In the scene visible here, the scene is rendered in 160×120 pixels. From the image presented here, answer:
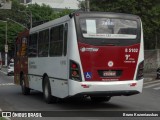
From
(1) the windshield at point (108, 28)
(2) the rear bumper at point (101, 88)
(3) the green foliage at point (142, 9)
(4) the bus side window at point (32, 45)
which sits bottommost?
(2) the rear bumper at point (101, 88)

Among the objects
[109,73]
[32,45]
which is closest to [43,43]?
[32,45]

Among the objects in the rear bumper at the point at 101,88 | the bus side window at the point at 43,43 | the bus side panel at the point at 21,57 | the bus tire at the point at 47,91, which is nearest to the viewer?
the rear bumper at the point at 101,88

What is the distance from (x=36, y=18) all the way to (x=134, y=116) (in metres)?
73.1

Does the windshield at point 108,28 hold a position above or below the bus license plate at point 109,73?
above

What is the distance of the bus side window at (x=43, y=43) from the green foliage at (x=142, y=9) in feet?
64.3

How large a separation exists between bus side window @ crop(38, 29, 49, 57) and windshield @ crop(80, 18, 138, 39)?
2.83 meters

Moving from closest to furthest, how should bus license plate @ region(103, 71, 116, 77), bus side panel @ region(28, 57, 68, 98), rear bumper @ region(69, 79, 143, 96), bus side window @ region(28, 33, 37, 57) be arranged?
rear bumper @ region(69, 79, 143, 96) < bus license plate @ region(103, 71, 116, 77) < bus side panel @ region(28, 57, 68, 98) < bus side window @ region(28, 33, 37, 57)

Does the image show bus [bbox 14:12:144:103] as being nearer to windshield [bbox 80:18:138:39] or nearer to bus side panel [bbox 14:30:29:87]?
windshield [bbox 80:18:138:39]

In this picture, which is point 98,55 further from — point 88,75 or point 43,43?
point 43,43

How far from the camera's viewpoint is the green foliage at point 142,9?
121 ft

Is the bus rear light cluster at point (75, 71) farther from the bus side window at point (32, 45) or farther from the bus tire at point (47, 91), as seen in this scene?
the bus side window at point (32, 45)

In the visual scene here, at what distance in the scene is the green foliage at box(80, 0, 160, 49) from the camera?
121 ft

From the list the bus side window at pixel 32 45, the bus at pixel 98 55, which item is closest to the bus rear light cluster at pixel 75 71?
the bus at pixel 98 55

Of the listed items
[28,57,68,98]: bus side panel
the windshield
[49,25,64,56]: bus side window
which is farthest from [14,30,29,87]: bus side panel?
the windshield
